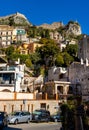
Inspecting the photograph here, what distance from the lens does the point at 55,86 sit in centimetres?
5575

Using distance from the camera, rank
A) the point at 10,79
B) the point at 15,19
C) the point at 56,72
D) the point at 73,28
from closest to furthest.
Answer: the point at 10,79
the point at 56,72
the point at 73,28
the point at 15,19

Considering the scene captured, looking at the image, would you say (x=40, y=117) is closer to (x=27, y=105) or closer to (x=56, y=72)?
(x=27, y=105)

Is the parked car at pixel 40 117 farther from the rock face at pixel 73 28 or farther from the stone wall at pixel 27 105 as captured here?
the rock face at pixel 73 28

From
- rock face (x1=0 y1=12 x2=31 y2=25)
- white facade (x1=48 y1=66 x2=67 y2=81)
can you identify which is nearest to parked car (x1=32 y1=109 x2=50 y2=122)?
white facade (x1=48 y1=66 x2=67 y2=81)

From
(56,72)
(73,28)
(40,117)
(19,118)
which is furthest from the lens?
(73,28)

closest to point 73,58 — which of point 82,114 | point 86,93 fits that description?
point 86,93

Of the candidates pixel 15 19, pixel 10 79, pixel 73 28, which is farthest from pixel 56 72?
pixel 15 19

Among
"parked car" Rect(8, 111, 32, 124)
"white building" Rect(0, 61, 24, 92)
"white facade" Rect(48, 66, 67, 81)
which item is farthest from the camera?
"white facade" Rect(48, 66, 67, 81)

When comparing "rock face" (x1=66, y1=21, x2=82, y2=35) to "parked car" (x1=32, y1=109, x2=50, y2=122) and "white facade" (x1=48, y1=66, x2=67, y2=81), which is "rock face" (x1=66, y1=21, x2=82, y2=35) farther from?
"parked car" (x1=32, y1=109, x2=50, y2=122)

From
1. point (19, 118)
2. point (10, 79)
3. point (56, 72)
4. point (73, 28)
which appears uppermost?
point (73, 28)

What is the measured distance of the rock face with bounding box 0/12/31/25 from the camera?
14250cm

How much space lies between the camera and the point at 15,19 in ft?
489

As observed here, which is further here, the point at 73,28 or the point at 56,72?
the point at 73,28

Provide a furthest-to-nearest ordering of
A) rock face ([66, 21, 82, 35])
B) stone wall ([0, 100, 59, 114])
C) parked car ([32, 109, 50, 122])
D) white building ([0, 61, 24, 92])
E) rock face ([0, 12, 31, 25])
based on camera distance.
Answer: rock face ([0, 12, 31, 25])
rock face ([66, 21, 82, 35])
white building ([0, 61, 24, 92])
stone wall ([0, 100, 59, 114])
parked car ([32, 109, 50, 122])
